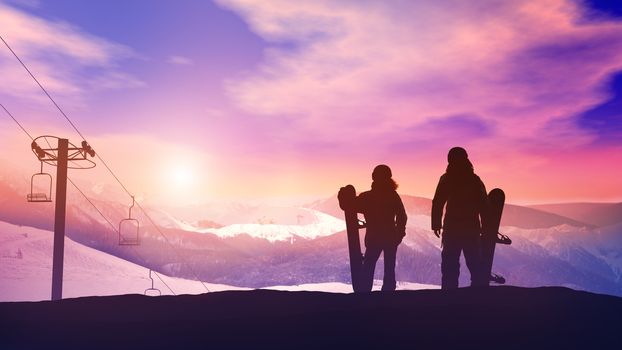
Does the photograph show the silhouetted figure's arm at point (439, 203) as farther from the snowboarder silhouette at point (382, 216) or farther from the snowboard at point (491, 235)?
the snowboarder silhouette at point (382, 216)

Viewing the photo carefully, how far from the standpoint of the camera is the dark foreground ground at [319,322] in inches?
223

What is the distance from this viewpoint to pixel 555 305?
21.9ft

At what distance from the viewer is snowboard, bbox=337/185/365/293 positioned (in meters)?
12.2

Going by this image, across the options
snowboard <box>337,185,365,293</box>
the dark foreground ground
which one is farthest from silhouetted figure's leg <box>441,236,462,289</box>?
the dark foreground ground

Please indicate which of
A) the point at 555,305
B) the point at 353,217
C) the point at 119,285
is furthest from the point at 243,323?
the point at 119,285

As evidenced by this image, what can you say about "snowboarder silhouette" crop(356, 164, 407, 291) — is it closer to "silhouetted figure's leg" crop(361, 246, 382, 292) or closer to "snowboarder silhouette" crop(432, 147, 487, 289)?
"silhouetted figure's leg" crop(361, 246, 382, 292)

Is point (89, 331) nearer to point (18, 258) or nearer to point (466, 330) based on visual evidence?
point (466, 330)

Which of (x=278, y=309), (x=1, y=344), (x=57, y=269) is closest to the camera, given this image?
(x=1, y=344)

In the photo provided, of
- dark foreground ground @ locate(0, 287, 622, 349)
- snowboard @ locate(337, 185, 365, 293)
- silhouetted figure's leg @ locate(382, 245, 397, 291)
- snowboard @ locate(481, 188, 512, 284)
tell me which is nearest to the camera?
dark foreground ground @ locate(0, 287, 622, 349)

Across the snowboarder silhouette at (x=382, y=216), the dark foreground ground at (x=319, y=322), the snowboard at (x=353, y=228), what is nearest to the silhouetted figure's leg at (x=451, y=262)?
the snowboarder silhouette at (x=382, y=216)

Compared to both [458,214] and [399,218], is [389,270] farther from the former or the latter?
[458,214]

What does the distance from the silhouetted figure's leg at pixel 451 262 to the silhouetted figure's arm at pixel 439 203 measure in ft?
0.80

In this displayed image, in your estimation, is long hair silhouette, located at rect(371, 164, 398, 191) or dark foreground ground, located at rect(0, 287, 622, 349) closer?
dark foreground ground, located at rect(0, 287, 622, 349)

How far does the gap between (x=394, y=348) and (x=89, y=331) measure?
2.43 metres
